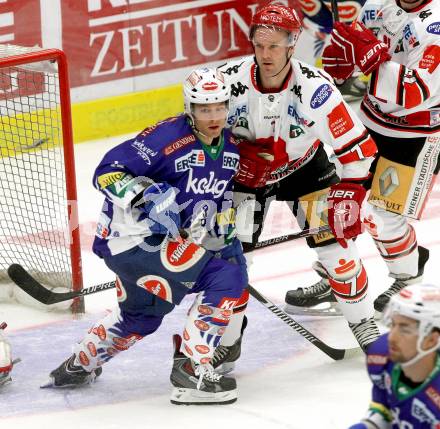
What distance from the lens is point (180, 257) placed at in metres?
3.90

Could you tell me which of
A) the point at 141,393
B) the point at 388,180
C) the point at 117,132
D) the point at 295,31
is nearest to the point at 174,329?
the point at 141,393

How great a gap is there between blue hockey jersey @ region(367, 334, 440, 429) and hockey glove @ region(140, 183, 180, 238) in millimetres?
1069

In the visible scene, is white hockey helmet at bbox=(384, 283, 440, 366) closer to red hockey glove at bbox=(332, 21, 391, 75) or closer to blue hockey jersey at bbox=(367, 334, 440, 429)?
blue hockey jersey at bbox=(367, 334, 440, 429)

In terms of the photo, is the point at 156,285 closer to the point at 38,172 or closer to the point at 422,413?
the point at 422,413

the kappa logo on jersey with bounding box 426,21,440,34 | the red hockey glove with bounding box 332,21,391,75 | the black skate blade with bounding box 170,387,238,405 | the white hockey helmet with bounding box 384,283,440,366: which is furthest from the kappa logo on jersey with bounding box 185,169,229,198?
the white hockey helmet with bounding box 384,283,440,366

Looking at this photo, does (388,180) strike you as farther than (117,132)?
No

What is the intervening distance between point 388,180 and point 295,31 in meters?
0.79

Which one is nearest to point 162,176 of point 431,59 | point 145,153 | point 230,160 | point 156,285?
point 145,153

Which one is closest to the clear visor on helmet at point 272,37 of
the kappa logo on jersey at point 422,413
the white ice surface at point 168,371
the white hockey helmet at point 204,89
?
the white hockey helmet at point 204,89

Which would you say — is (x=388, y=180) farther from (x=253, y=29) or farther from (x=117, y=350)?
(x=117, y=350)

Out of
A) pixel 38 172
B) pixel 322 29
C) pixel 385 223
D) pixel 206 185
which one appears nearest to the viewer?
pixel 206 185

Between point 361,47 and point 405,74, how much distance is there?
0.57 ft

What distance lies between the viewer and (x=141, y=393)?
419cm

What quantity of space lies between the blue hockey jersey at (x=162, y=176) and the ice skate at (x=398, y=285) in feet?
3.41
